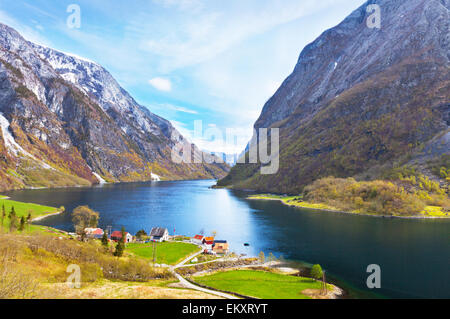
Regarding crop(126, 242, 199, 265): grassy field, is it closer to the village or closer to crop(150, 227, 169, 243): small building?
Result: the village

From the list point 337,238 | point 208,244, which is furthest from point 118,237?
point 337,238

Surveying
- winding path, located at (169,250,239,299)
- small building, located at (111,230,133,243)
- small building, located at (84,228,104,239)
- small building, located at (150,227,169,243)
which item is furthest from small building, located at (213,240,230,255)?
small building, located at (84,228,104,239)

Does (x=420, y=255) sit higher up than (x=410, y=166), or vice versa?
(x=410, y=166)
